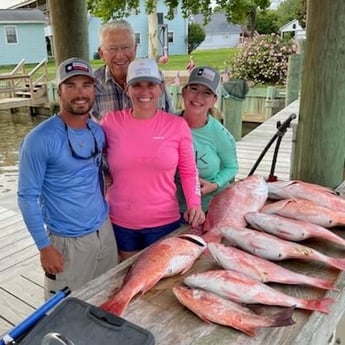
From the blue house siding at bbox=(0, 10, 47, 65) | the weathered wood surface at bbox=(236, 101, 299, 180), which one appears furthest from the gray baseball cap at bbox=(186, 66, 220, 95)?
the blue house siding at bbox=(0, 10, 47, 65)

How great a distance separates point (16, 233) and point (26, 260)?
0.58 meters

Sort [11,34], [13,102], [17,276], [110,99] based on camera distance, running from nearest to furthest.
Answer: [110,99] → [17,276] → [13,102] → [11,34]

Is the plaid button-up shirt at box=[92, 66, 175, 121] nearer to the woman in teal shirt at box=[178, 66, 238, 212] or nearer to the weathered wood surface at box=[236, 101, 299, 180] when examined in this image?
the woman in teal shirt at box=[178, 66, 238, 212]

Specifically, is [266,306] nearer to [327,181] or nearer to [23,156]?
[23,156]

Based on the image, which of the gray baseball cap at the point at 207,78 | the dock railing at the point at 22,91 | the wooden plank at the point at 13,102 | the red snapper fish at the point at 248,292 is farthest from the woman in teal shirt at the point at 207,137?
the dock railing at the point at 22,91

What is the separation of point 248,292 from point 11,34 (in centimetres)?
2537

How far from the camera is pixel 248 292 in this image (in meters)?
1.23

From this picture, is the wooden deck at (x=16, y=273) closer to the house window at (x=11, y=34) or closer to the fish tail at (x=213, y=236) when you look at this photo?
the fish tail at (x=213, y=236)

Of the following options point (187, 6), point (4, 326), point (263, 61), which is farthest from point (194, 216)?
point (263, 61)

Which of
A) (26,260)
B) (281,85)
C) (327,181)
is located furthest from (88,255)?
(281,85)

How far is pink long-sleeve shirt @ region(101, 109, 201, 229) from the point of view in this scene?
5.77 feet

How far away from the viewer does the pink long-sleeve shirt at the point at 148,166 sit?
5.77 ft

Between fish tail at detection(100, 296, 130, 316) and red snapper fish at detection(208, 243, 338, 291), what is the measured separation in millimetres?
352

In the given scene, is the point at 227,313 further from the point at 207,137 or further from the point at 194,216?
the point at 207,137
